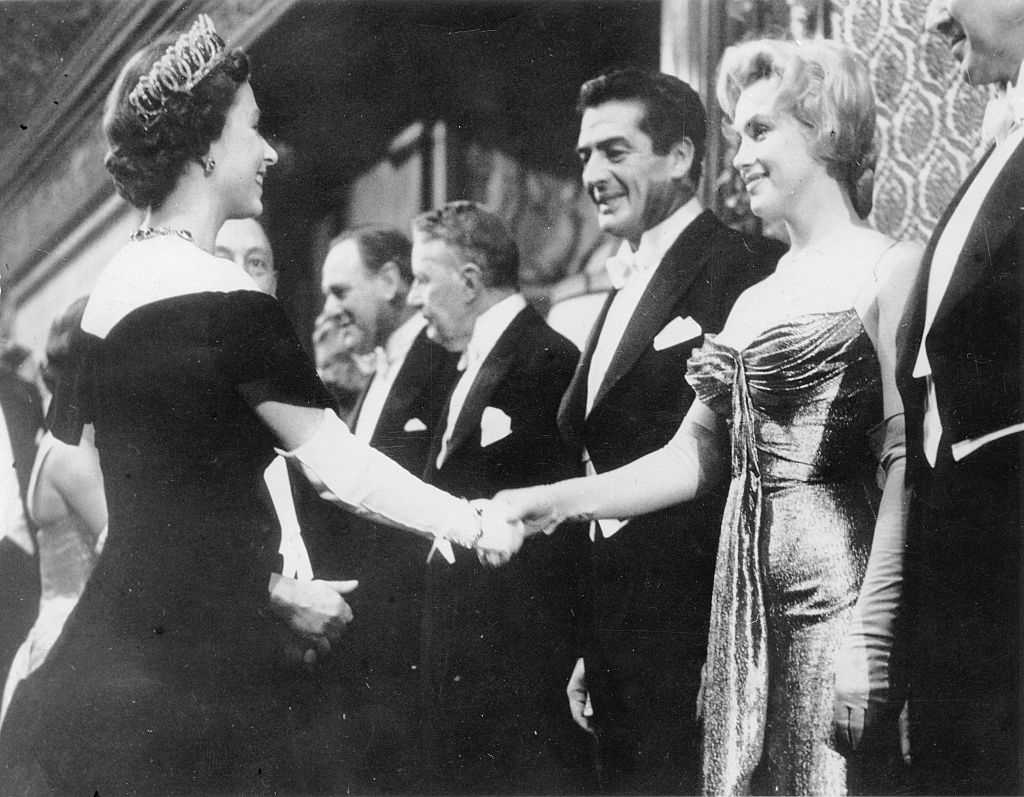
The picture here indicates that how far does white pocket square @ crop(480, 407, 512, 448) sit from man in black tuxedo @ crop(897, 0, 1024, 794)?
2.91 feet

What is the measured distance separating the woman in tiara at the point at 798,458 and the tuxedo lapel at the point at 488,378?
220 millimetres

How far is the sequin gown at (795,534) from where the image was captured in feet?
8.43

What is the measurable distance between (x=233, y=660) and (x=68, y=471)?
65 centimetres

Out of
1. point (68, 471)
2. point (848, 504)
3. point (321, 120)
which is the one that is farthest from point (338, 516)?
point (848, 504)

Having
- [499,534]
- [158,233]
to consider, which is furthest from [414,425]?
[158,233]

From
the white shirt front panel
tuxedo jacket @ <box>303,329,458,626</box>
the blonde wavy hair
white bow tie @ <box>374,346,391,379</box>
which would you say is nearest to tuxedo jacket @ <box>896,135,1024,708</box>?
the blonde wavy hair

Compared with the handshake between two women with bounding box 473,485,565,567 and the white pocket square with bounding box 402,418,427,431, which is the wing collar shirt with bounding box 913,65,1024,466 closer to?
the handshake between two women with bounding box 473,485,565,567

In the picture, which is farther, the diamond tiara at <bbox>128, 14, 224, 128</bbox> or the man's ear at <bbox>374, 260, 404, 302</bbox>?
the man's ear at <bbox>374, 260, 404, 302</bbox>

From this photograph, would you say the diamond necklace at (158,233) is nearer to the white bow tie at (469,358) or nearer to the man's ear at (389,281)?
the man's ear at (389,281)

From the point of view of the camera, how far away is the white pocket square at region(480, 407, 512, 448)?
275 centimetres

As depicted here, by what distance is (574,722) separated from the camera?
274cm

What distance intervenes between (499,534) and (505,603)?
164 mm

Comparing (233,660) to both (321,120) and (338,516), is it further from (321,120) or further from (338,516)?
(321,120)

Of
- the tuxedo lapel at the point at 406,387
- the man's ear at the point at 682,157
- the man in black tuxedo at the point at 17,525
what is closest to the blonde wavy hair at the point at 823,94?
the man's ear at the point at 682,157
